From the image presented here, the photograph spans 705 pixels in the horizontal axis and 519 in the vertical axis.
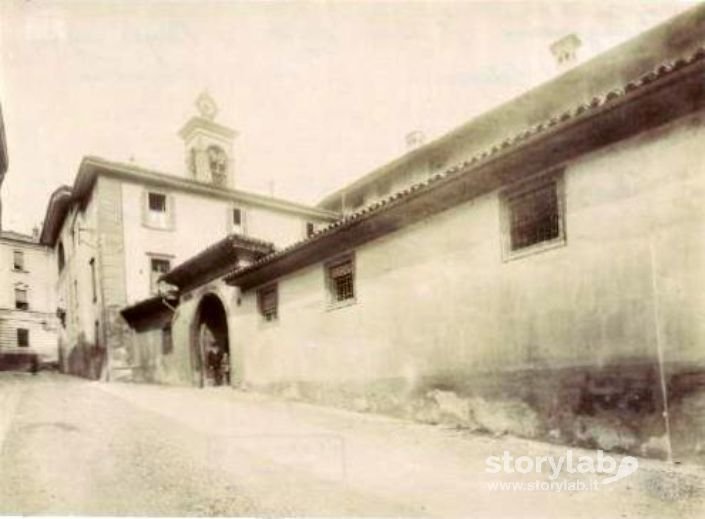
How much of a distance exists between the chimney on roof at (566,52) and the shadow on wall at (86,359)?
15.2 meters

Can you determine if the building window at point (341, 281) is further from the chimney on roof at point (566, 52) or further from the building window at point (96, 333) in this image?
the building window at point (96, 333)

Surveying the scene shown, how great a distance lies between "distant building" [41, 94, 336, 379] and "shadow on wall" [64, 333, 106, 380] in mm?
35

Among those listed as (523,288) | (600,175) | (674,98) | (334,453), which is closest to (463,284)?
(523,288)

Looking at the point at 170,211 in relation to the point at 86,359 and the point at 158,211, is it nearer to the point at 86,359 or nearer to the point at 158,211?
the point at 158,211

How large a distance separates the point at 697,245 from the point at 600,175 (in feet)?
4.03

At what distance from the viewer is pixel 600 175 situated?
5.90m

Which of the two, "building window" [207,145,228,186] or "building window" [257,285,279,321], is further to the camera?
"building window" [207,145,228,186]

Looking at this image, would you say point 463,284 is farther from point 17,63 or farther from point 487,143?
point 487,143

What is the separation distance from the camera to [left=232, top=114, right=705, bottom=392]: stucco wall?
5.20 meters

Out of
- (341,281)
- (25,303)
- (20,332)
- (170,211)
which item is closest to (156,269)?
(170,211)

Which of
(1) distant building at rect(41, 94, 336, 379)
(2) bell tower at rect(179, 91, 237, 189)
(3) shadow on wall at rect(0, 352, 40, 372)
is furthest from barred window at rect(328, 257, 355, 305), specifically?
(3) shadow on wall at rect(0, 352, 40, 372)

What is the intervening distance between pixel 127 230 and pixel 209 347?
5.57m

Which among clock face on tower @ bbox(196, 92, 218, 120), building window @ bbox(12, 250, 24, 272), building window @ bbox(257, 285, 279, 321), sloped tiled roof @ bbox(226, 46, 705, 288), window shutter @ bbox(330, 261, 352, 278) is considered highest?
clock face on tower @ bbox(196, 92, 218, 120)

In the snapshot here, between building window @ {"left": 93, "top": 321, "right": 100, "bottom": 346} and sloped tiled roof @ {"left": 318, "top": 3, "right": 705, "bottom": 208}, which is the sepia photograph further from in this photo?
building window @ {"left": 93, "top": 321, "right": 100, "bottom": 346}
